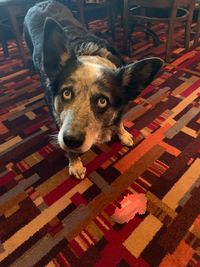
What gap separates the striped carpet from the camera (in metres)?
1.28

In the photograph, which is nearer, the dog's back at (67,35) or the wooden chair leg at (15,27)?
the dog's back at (67,35)

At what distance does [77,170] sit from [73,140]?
0.44m

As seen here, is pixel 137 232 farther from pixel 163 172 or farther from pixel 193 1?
pixel 193 1

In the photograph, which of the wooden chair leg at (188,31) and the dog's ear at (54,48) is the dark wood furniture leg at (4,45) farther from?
the wooden chair leg at (188,31)

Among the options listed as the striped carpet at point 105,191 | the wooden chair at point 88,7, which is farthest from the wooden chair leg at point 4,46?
the striped carpet at point 105,191

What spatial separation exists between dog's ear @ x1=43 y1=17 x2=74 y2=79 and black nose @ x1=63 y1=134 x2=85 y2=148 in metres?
0.43

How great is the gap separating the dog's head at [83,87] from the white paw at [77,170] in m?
0.34

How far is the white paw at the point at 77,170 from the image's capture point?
164cm

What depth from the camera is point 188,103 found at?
2.31 meters

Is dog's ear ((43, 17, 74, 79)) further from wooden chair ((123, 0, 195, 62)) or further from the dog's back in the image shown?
wooden chair ((123, 0, 195, 62))

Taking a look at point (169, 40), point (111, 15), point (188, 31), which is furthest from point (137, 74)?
point (111, 15)

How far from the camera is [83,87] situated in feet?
4.28

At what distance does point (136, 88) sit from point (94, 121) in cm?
33

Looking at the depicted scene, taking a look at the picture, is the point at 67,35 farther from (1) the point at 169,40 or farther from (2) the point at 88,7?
(2) the point at 88,7
